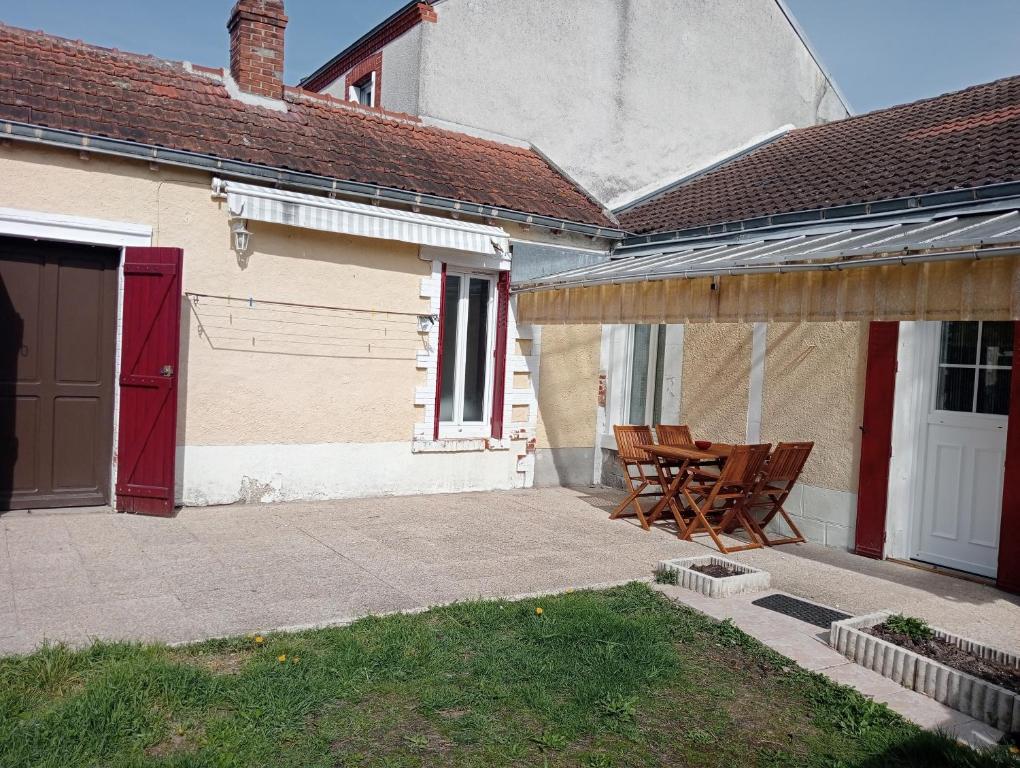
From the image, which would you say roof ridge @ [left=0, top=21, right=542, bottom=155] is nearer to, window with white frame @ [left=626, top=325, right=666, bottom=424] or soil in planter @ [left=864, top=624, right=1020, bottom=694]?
window with white frame @ [left=626, top=325, right=666, bottom=424]

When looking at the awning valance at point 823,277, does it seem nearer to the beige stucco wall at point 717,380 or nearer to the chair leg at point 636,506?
the beige stucco wall at point 717,380

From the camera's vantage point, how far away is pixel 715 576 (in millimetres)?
6164

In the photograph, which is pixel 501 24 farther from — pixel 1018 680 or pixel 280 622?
pixel 1018 680

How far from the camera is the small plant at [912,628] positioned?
15.4 ft

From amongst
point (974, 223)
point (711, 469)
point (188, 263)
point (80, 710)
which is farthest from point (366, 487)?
point (974, 223)

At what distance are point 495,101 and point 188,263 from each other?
17.5ft

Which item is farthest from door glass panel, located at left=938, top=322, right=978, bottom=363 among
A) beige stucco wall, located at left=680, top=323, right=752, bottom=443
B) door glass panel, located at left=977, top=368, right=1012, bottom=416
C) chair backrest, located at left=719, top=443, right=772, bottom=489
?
beige stucco wall, located at left=680, top=323, right=752, bottom=443

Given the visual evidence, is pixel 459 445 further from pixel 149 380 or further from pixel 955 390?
pixel 955 390

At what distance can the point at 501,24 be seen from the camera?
11.4 metres

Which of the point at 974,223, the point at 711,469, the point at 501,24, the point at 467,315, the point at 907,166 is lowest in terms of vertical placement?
the point at 711,469

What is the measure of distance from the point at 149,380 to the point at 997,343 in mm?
7264

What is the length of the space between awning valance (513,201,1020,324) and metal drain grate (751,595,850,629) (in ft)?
6.91

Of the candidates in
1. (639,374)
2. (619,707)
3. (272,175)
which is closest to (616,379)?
(639,374)

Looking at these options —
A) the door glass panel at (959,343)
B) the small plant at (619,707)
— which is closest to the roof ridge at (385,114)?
the door glass panel at (959,343)
